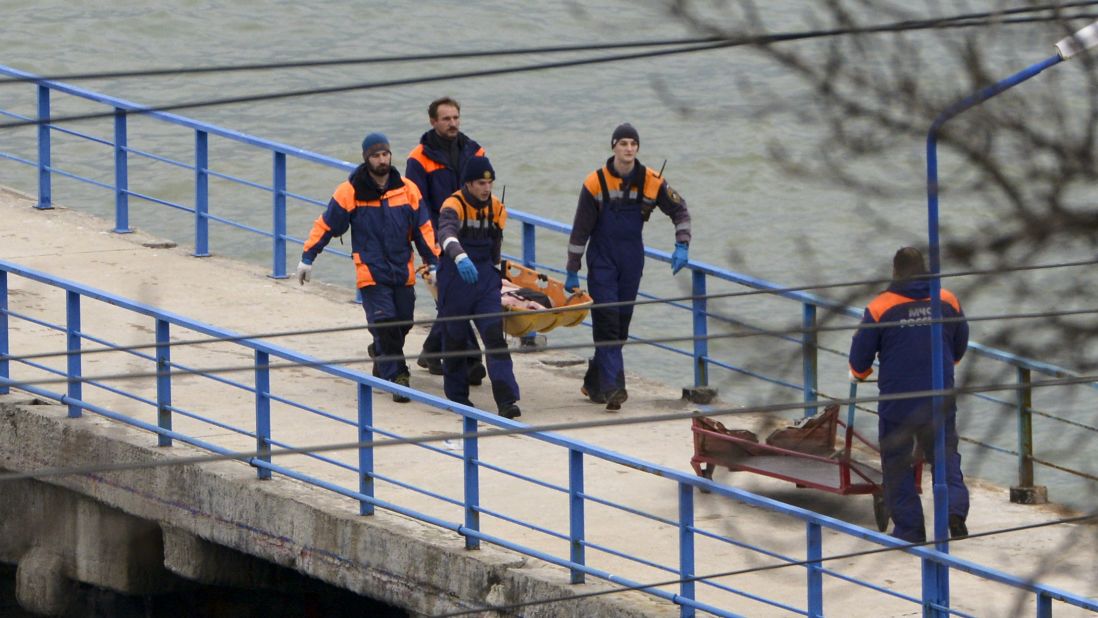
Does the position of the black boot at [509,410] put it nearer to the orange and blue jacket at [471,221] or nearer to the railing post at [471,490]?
the orange and blue jacket at [471,221]

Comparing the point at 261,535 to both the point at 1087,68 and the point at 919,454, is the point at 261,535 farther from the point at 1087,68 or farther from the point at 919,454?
the point at 1087,68

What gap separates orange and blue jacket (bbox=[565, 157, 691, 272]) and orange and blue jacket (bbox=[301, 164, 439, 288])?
879 millimetres

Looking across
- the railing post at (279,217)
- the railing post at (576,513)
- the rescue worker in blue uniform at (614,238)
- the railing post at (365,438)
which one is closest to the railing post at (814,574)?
the railing post at (576,513)

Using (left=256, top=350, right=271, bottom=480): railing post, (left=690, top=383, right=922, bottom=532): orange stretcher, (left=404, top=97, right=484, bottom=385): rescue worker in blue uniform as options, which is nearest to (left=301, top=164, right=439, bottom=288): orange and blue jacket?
(left=404, top=97, right=484, bottom=385): rescue worker in blue uniform

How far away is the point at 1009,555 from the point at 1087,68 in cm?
555

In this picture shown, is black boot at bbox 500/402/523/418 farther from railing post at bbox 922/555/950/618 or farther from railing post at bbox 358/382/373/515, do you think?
railing post at bbox 922/555/950/618

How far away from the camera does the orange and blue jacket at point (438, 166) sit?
1347 cm

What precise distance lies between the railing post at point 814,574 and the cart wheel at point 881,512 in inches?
66.9

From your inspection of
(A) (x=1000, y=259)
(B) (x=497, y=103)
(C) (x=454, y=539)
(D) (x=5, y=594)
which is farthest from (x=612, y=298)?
(B) (x=497, y=103)

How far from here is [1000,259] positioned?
562cm

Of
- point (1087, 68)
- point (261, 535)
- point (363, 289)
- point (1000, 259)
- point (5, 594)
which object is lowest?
point (5, 594)

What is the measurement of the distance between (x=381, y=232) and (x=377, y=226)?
0.04 meters

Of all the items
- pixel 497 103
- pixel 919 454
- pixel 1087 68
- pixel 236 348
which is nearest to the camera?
pixel 1087 68

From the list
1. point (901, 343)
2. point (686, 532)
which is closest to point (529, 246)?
point (901, 343)
